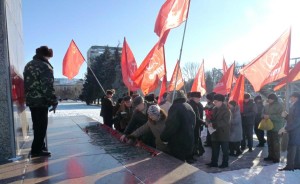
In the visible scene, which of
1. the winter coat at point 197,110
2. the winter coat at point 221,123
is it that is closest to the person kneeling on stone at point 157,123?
the winter coat at point 221,123

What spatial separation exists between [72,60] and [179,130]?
8.00m

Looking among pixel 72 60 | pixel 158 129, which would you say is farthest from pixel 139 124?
pixel 72 60

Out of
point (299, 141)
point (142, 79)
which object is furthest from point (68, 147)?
point (299, 141)

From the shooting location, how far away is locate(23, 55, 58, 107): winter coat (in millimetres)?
4449

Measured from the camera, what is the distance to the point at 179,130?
4.63 m

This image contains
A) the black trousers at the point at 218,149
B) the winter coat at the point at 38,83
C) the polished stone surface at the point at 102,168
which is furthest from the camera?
the black trousers at the point at 218,149

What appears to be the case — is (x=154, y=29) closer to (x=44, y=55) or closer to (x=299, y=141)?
(x=44, y=55)

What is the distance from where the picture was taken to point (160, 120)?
16.5 feet

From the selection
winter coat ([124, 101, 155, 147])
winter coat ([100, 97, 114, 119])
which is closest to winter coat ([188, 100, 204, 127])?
winter coat ([124, 101, 155, 147])

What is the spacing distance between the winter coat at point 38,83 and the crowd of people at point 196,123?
4.97 ft

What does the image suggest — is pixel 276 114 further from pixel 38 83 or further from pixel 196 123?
pixel 38 83

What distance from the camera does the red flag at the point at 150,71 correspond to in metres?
8.73

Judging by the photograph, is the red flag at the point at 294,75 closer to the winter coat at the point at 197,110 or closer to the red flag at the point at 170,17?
the winter coat at the point at 197,110

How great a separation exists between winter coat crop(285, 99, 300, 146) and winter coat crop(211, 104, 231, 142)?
4.21 ft
